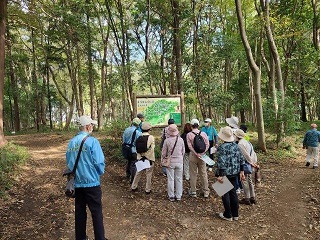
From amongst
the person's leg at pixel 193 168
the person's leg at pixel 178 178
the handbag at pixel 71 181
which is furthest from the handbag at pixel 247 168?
the handbag at pixel 71 181

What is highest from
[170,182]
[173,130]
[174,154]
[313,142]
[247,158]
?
[173,130]

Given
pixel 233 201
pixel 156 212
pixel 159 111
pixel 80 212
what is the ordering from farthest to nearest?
pixel 159 111
pixel 156 212
pixel 233 201
pixel 80 212

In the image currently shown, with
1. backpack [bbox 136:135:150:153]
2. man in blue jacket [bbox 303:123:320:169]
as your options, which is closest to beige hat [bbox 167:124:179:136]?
backpack [bbox 136:135:150:153]

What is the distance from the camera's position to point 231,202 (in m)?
6.25

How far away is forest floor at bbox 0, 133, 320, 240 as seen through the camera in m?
5.71

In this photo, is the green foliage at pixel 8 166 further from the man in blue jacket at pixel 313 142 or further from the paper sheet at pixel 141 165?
the man in blue jacket at pixel 313 142

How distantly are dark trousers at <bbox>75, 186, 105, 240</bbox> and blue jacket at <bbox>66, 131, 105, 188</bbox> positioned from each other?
0.14m

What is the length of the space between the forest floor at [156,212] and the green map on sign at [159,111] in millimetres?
2216

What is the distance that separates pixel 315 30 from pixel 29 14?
61.3 feet

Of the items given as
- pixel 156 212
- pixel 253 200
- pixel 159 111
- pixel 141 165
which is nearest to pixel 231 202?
pixel 253 200

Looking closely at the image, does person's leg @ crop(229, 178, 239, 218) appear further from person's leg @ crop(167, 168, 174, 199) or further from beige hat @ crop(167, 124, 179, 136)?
beige hat @ crop(167, 124, 179, 136)

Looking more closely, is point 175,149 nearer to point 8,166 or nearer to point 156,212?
point 156,212

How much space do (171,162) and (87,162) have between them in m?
Result: 2.97

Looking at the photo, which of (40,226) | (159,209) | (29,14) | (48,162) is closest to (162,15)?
(29,14)
